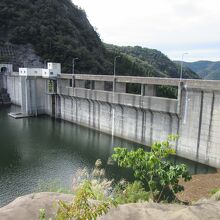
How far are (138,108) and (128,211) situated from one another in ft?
82.6

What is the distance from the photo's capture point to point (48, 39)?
253ft

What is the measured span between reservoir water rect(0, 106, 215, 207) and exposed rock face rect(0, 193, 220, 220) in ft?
38.8

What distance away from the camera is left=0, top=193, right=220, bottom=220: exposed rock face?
709cm

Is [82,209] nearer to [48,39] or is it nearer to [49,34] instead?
[48,39]

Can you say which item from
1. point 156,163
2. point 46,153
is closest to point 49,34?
point 46,153

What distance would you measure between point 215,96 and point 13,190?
18365 mm

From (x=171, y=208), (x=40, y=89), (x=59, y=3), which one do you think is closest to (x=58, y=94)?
(x=40, y=89)

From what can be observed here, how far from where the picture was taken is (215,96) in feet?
81.4

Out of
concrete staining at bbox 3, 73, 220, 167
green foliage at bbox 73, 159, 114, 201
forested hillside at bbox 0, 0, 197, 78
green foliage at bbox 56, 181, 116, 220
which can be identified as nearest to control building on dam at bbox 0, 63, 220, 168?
concrete staining at bbox 3, 73, 220, 167

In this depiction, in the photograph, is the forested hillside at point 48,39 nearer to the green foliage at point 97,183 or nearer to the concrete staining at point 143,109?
the concrete staining at point 143,109

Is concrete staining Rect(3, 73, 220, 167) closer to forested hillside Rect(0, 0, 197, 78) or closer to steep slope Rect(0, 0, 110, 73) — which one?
forested hillside Rect(0, 0, 197, 78)

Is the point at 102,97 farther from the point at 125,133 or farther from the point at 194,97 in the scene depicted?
the point at 194,97

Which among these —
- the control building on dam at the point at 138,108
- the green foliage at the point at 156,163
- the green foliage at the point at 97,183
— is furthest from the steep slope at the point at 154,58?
the green foliage at the point at 97,183

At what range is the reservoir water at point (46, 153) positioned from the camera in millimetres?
21953
